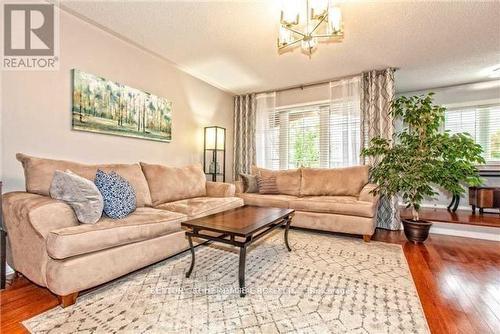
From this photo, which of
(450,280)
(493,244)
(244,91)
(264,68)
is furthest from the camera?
(244,91)

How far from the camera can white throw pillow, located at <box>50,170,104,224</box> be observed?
5.72ft

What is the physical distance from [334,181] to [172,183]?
7.94ft

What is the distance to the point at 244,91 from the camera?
192 inches

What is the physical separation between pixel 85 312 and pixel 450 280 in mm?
2708

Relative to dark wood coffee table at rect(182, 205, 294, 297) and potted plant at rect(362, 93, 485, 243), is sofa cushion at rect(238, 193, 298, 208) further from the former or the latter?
A: potted plant at rect(362, 93, 485, 243)

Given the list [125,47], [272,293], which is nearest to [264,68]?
[125,47]

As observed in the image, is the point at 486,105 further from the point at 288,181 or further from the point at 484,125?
the point at 288,181

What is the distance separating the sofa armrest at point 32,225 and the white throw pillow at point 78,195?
0.06 m

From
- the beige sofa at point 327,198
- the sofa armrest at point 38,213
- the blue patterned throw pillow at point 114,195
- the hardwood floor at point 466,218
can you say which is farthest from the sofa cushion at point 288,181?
the sofa armrest at point 38,213

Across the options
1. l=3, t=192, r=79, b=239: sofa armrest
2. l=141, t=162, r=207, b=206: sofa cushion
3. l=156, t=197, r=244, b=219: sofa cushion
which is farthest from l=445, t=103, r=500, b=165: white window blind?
l=3, t=192, r=79, b=239: sofa armrest

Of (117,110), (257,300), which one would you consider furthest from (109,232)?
(117,110)

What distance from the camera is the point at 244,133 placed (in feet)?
16.5

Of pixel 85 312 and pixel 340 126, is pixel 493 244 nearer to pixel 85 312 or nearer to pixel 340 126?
pixel 340 126

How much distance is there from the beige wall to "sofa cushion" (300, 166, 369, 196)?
2032mm
